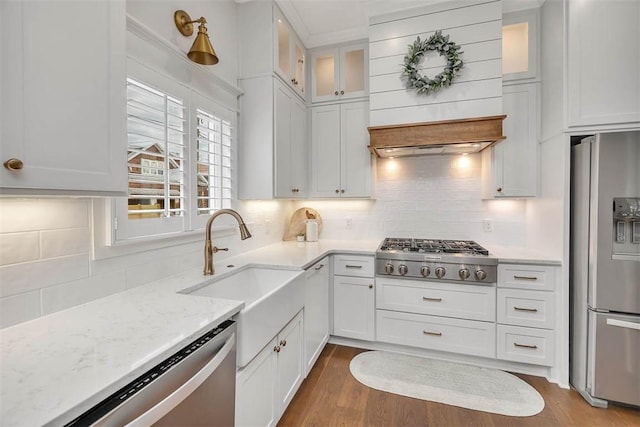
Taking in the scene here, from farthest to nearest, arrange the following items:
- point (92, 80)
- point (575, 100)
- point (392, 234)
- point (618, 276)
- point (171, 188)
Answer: point (392, 234) < point (575, 100) < point (618, 276) < point (171, 188) < point (92, 80)

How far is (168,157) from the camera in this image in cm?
161

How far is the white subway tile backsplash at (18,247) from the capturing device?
100 centimetres

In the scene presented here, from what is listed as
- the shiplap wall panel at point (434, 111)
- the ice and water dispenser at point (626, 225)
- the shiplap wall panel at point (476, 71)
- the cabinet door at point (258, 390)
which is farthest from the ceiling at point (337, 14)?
the cabinet door at point (258, 390)

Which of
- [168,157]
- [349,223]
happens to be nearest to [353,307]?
[349,223]

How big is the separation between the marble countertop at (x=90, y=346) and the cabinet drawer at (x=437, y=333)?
170 centimetres

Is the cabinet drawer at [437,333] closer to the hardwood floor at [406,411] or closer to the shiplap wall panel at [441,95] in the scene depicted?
the hardwood floor at [406,411]

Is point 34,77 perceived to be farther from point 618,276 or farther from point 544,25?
point 544,25

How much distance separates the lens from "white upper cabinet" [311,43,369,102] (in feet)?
9.44

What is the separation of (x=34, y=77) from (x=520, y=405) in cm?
288

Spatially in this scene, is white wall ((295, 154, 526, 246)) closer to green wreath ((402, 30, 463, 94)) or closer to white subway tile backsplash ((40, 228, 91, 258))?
green wreath ((402, 30, 463, 94))

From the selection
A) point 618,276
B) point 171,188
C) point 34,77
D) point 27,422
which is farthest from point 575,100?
point 27,422

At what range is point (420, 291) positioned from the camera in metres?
2.41

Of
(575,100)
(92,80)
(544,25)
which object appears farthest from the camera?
(544,25)

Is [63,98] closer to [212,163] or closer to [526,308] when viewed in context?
[212,163]
